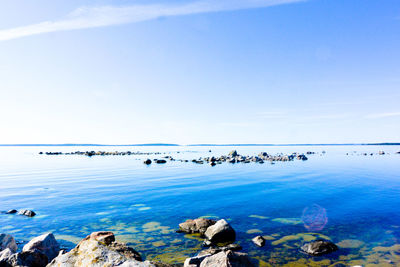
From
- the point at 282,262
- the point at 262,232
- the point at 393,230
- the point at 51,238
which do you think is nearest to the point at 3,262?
the point at 51,238

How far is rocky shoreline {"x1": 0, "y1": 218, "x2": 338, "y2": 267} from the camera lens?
6.47m

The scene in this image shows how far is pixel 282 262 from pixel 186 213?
9.15m

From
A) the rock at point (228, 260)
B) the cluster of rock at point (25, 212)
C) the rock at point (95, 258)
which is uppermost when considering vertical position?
the rock at point (95, 258)

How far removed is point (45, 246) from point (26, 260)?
5.42 ft

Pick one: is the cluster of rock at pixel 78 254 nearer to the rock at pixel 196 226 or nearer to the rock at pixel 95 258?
the rock at pixel 95 258

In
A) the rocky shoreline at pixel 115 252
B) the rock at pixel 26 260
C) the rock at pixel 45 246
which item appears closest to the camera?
the rocky shoreline at pixel 115 252

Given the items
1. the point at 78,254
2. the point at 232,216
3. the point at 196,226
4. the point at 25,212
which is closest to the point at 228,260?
the point at 78,254

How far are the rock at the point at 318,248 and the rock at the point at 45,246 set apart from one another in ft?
38.3

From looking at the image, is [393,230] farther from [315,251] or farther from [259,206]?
[259,206]

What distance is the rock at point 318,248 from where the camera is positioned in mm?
11211

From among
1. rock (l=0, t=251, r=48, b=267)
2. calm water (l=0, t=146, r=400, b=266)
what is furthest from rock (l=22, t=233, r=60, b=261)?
calm water (l=0, t=146, r=400, b=266)

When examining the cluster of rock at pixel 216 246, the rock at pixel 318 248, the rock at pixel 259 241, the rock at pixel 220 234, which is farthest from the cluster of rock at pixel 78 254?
the rock at pixel 318 248

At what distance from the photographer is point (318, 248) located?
11312 mm

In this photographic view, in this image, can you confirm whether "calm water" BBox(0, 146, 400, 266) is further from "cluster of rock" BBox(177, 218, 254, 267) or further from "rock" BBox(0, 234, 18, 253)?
"rock" BBox(0, 234, 18, 253)
